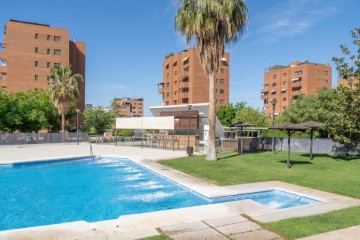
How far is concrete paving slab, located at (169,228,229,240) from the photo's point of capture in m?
6.25

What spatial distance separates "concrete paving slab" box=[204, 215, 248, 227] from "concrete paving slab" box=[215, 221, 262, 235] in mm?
191

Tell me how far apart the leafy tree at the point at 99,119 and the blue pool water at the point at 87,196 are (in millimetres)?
30783

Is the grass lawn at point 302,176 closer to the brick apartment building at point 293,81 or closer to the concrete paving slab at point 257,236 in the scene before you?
the concrete paving slab at point 257,236

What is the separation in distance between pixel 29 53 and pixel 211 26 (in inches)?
2047

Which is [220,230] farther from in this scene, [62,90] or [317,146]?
[62,90]

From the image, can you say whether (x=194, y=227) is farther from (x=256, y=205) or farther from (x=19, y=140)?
(x=19, y=140)

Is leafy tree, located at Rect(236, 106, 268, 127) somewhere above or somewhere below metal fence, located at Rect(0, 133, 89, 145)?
above

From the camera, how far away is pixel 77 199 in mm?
11797

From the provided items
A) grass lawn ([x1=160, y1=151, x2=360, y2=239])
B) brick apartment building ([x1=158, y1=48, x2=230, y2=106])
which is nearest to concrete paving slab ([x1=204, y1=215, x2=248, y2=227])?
grass lawn ([x1=160, y1=151, x2=360, y2=239])

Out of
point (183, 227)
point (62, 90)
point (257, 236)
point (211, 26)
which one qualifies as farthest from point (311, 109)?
point (62, 90)

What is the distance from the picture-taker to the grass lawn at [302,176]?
22.6ft

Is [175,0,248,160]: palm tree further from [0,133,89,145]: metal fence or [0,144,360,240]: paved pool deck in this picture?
[0,133,89,145]: metal fence

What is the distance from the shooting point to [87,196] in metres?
12.3

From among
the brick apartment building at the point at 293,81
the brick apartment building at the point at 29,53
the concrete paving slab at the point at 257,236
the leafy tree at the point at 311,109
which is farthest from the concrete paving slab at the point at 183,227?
the brick apartment building at the point at 293,81
